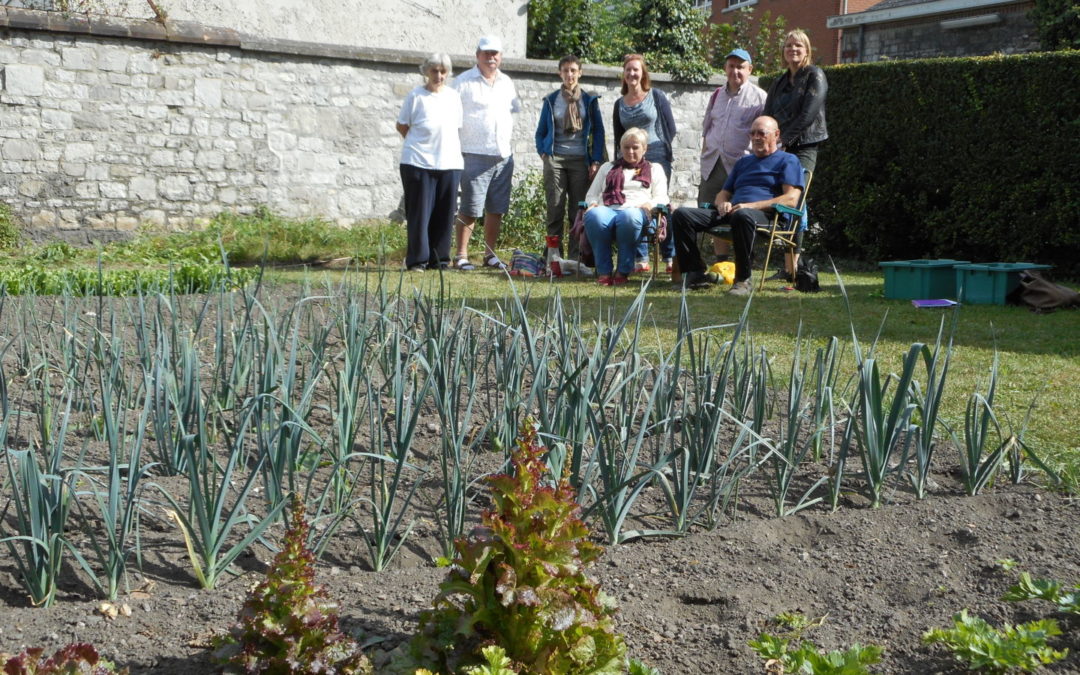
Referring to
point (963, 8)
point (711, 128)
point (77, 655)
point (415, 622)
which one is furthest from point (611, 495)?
point (963, 8)

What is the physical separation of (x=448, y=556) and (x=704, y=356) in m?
1.01

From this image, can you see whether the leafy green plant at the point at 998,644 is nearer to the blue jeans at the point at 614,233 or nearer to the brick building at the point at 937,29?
the blue jeans at the point at 614,233

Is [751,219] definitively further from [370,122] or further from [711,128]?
[370,122]

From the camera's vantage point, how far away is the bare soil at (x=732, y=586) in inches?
75.0

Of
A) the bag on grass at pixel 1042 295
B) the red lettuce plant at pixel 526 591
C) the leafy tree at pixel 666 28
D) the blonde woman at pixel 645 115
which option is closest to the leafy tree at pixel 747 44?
the leafy tree at pixel 666 28

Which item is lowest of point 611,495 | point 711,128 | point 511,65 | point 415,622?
point 415,622

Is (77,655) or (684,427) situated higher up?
(684,427)

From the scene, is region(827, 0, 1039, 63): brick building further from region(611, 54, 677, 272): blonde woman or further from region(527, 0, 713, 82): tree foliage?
region(611, 54, 677, 272): blonde woman

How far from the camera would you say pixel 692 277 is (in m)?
7.48

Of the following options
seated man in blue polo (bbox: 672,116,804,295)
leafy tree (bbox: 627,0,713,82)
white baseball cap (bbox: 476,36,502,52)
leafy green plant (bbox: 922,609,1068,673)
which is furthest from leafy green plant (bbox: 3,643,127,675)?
leafy tree (bbox: 627,0,713,82)

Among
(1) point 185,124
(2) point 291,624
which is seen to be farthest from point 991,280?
(1) point 185,124

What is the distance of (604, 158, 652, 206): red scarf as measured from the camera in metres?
7.71

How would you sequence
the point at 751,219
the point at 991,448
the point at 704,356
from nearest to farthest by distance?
the point at 704,356, the point at 991,448, the point at 751,219

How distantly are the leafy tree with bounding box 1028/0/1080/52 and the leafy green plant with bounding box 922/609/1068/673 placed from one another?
47.3ft
